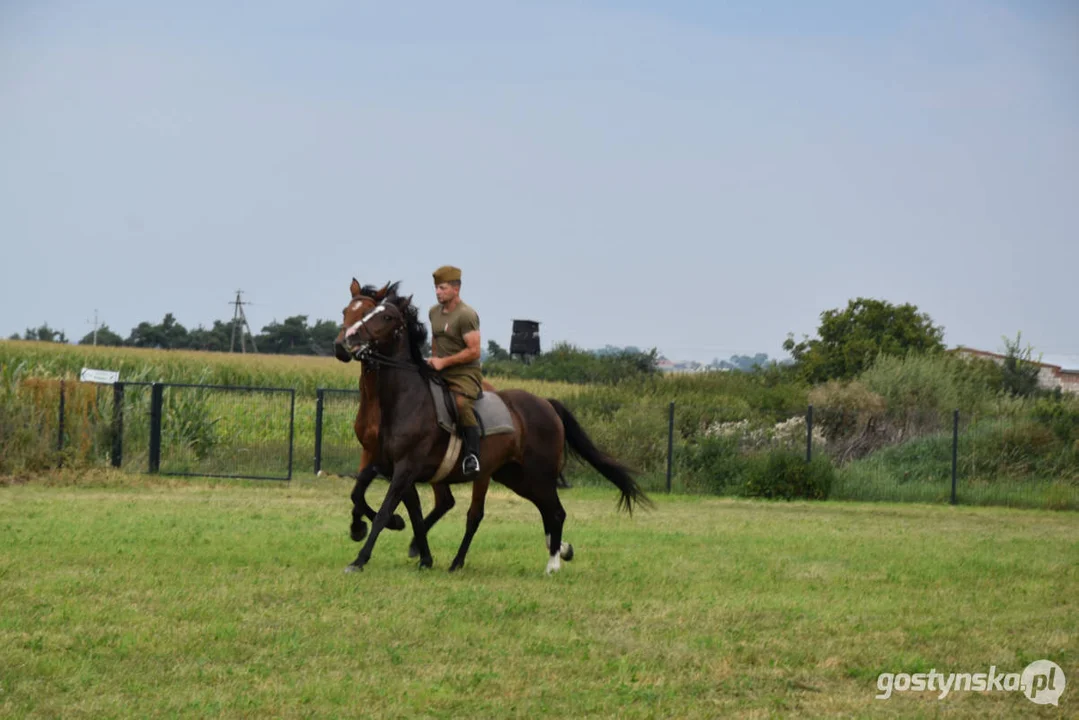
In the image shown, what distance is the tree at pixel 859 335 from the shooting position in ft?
146

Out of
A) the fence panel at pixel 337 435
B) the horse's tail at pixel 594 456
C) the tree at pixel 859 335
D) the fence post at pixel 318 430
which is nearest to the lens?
the horse's tail at pixel 594 456

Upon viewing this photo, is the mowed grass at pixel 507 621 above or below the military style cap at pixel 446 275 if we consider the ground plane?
below

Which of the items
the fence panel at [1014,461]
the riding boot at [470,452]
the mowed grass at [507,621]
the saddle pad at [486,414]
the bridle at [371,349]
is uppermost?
the bridle at [371,349]

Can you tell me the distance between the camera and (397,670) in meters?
7.42

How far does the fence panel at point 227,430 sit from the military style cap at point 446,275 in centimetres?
1272

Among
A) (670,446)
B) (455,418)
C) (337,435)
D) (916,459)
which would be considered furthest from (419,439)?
(916,459)

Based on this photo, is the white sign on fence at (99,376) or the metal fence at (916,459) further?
the metal fence at (916,459)

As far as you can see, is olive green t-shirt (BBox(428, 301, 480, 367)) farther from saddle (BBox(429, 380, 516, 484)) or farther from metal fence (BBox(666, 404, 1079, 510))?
metal fence (BBox(666, 404, 1079, 510))

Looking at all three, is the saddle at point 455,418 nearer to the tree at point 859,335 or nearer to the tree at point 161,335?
the tree at point 859,335

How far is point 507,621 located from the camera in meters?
8.95

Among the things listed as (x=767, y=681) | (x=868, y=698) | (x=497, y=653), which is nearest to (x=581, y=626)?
(x=497, y=653)

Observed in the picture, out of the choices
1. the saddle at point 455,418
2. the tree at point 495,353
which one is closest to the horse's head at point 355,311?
the saddle at point 455,418

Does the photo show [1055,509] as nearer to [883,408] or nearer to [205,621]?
[883,408]

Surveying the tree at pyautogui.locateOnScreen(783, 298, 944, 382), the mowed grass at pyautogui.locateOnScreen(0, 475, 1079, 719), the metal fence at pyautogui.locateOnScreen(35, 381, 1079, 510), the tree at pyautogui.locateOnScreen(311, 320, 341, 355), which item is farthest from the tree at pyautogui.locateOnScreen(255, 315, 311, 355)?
the mowed grass at pyautogui.locateOnScreen(0, 475, 1079, 719)
